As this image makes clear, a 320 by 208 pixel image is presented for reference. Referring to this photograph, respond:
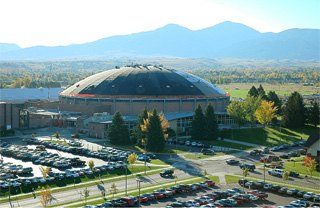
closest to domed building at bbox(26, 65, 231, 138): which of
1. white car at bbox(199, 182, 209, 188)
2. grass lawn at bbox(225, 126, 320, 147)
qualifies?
grass lawn at bbox(225, 126, 320, 147)

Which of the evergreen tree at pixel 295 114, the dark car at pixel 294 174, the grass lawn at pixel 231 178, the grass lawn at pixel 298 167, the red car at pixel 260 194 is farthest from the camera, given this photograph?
the evergreen tree at pixel 295 114

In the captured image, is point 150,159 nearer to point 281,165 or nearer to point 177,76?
point 281,165

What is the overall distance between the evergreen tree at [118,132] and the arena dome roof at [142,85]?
2701 cm

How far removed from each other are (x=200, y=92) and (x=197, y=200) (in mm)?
76087

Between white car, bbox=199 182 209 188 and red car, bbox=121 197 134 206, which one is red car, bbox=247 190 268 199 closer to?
white car, bbox=199 182 209 188

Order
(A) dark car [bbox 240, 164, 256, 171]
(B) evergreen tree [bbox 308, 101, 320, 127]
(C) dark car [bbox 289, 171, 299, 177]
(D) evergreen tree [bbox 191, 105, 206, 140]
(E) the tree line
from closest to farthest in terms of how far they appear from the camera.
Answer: (C) dark car [bbox 289, 171, 299, 177] → (A) dark car [bbox 240, 164, 256, 171] → (D) evergreen tree [bbox 191, 105, 206, 140] → (E) the tree line → (B) evergreen tree [bbox 308, 101, 320, 127]

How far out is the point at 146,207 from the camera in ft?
179

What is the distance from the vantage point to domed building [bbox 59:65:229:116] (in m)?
122

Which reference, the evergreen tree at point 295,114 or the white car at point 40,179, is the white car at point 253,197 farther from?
the evergreen tree at point 295,114

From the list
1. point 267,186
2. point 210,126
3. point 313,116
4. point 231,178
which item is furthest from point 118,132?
point 313,116

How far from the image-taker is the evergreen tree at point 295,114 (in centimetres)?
11469

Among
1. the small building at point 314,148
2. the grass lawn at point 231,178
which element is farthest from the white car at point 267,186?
the small building at point 314,148

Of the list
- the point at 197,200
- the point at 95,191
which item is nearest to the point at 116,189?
the point at 95,191

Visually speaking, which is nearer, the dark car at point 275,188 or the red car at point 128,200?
the red car at point 128,200
